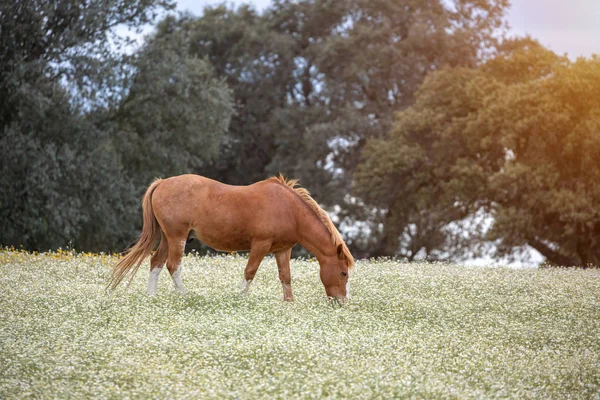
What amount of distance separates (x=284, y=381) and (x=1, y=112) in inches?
1126

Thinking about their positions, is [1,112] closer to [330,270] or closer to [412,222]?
[412,222]

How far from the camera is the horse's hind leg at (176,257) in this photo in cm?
1494

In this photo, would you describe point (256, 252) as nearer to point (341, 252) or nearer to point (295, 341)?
point (341, 252)

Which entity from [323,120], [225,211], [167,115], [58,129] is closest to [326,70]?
[323,120]

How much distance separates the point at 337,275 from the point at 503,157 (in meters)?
26.2

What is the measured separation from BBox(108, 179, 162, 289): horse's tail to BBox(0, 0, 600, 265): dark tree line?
60.3 feet

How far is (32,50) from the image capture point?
3562cm

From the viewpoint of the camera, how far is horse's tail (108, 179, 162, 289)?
1511 cm

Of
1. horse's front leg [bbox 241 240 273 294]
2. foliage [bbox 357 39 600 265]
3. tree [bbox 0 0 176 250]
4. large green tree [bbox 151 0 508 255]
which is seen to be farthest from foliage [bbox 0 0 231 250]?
horse's front leg [bbox 241 240 273 294]

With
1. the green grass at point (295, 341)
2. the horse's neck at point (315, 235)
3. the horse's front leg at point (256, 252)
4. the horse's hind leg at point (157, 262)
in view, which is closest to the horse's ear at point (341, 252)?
the horse's neck at point (315, 235)

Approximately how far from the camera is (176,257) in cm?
1495

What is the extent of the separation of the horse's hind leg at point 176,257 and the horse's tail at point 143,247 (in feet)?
1.67

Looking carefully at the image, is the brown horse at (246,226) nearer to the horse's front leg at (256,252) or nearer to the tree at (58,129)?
the horse's front leg at (256,252)

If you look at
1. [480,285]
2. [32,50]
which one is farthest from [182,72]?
[480,285]
